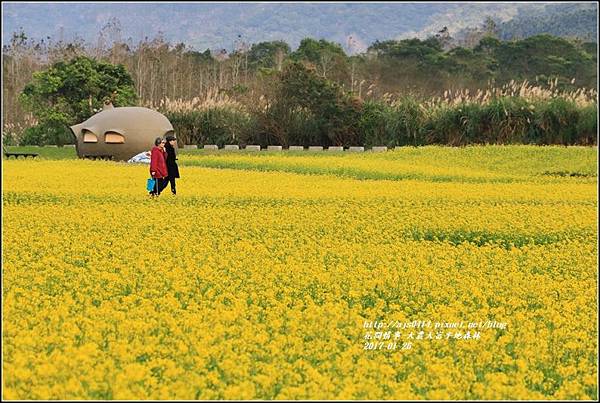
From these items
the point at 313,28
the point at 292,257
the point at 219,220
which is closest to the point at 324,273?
the point at 292,257

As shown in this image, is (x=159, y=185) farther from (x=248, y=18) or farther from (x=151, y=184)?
(x=248, y=18)

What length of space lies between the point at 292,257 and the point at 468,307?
89.4 inches

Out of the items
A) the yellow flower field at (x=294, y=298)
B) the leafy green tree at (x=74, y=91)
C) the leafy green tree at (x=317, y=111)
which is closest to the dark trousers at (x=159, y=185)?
the yellow flower field at (x=294, y=298)

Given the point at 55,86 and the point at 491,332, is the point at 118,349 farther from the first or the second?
the point at 55,86

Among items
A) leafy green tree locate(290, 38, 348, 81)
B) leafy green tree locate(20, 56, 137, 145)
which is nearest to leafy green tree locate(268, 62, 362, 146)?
leafy green tree locate(20, 56, 137, 145)

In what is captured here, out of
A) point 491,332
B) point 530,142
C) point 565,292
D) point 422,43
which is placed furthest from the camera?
point 422,43

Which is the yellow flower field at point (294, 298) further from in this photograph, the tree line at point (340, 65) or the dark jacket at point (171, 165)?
the tree line at point (340, 65)

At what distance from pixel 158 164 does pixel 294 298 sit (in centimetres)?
847

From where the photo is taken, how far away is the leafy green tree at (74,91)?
34.5m

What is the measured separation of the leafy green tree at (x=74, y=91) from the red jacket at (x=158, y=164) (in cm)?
1976

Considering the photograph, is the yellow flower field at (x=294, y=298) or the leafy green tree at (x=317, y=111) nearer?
the yellow flower field at (x=294, y=298)

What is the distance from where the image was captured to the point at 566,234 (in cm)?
1164

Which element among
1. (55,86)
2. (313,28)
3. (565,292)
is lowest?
(565,292)

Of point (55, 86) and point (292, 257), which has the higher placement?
point (55, 86)
